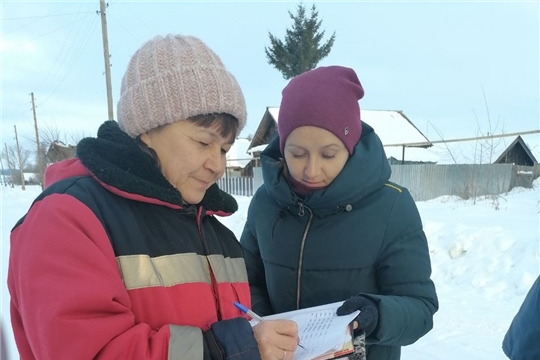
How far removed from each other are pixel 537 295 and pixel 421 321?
377 mm

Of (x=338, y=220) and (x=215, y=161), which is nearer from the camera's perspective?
(x=215, y=161)

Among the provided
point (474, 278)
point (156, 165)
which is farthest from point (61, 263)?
point (474, 278)

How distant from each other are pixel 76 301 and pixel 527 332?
1347mm

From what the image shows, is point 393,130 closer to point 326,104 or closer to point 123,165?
point 326,104

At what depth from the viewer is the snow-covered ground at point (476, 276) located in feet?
11.2

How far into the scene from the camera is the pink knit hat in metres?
1.07

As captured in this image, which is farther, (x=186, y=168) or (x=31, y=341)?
(x=186, y=168)

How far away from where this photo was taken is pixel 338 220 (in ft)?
5.25

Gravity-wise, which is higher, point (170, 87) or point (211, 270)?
point (170, 87)

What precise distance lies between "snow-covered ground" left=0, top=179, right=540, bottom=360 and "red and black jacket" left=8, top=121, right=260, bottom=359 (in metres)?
2.73

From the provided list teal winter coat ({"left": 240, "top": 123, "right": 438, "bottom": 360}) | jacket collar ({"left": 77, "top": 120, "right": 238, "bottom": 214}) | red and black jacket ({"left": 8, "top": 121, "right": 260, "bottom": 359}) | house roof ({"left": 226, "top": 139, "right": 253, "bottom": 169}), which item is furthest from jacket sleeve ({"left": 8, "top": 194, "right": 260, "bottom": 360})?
house roof ({"left": 226, "top": 139, "right": 253, "bottom": 169})

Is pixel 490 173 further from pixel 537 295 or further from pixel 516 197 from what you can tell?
pixel 537 295

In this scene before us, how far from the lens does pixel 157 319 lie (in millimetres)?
961

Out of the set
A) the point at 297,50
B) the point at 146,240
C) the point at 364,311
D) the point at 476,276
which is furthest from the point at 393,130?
the point at 146,240
